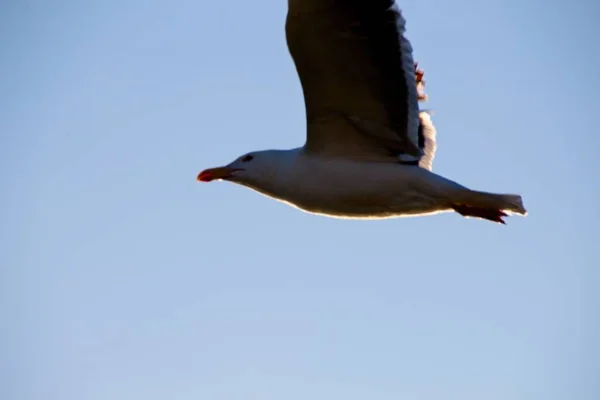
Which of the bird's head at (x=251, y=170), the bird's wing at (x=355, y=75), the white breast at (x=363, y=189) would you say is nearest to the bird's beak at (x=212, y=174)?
the bird's head at (x=251, y=170)

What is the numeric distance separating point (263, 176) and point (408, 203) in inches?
54.5

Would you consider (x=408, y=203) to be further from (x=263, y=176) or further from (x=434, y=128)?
(x=434, y=128)

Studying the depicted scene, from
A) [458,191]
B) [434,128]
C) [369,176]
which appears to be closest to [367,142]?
[369,176]

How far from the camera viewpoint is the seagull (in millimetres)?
8938

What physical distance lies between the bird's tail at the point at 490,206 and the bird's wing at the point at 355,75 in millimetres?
648

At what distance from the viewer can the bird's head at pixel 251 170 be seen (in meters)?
9.66

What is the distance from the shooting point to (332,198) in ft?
30.9

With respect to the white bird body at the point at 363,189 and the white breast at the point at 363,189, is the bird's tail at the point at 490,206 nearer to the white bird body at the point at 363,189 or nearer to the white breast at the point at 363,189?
the white bird body at the point at 363,189

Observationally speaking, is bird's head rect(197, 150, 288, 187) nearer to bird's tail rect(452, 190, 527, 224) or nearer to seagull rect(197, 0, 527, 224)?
seagull rect(197, 0, 527, 224)

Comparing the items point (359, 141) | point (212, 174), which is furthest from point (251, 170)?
point (359, 141)

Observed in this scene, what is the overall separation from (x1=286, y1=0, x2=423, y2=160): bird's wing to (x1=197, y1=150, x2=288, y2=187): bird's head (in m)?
0.37

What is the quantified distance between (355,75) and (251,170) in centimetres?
141

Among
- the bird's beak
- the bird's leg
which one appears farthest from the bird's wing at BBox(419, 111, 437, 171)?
the bird's beak

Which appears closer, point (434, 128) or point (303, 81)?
point (303, 81)
